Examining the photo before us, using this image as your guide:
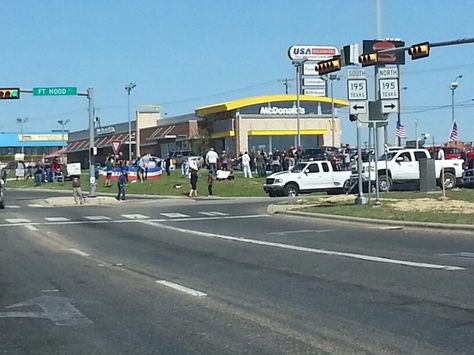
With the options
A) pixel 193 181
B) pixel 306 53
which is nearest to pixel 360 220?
pixel 193 181

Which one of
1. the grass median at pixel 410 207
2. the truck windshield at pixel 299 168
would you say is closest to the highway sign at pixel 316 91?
the truck windshield at pixel 299 168

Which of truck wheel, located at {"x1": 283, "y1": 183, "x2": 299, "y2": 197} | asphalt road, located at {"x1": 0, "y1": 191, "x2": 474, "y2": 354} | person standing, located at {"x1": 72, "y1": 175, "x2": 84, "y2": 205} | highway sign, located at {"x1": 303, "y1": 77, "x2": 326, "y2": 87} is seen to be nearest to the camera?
asphalt road, located at {"x1": 0, "y1": 191, "x2": 474, "y2": 354}

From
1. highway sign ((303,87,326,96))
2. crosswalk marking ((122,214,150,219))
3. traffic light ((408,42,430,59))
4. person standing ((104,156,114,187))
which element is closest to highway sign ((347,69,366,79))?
traffic light ((408,42,430,59))

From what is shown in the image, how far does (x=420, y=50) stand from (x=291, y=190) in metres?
10.8

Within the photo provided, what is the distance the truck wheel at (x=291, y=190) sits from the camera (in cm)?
3969

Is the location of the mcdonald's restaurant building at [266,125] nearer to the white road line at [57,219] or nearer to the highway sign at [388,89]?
the white road line at [57,219]

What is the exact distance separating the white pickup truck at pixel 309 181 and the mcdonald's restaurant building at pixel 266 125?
42839 mm

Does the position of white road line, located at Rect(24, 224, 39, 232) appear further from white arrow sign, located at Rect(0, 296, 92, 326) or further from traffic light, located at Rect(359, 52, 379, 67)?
traffic light, located at Rect(359, 52, 379, 67)

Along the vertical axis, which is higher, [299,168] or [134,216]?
[299,168]

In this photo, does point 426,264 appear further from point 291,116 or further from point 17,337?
point 291,116

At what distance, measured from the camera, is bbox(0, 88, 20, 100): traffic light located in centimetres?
4334

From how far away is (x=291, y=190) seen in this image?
Result: 3972 centimetres

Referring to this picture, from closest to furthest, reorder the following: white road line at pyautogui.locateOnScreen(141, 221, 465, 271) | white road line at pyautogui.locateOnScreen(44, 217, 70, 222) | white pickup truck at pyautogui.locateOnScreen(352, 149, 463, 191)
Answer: white road line at pyautogui.locateOnScreen(141, 221, 465, 271), white road line at pyautogui.locateOnScreen(44, 217, 70, 222), white pickup truck at pyautogui.locateOnScreen(352, 149, 463, 191)

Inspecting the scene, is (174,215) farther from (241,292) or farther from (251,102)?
(251,102)
